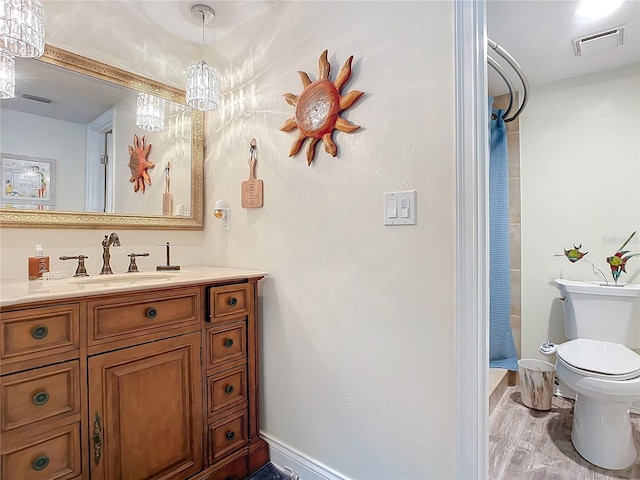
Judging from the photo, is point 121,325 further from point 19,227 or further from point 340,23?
point 340,23

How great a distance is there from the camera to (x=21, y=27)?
1.15 m

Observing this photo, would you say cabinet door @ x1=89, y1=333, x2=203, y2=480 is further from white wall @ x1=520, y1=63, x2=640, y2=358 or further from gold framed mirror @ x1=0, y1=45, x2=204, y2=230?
white wall @ x1=520, y1=63, x2=640, y2=358

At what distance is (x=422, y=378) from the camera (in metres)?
1.18

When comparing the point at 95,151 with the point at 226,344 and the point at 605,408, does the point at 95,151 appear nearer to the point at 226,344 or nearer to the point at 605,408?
the point at 226,344

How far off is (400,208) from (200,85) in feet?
3.80

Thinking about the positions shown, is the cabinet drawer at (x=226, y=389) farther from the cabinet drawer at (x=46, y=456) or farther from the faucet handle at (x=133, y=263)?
the faucet handle at (x=133, y=263)

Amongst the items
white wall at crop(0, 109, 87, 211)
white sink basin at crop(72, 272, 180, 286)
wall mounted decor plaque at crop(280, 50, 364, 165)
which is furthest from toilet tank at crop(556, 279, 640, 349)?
white wall at crop(0, 109, 87, 211)

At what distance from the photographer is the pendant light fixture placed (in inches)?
64.6

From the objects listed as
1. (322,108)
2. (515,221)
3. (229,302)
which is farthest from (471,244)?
(515,221)

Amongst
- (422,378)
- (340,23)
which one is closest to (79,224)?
(340,23)

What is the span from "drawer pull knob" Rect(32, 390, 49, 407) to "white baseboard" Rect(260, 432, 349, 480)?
98cm

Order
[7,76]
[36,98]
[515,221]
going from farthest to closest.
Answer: [515,221], [36,98], [7,76]

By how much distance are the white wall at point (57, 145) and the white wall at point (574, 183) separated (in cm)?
278

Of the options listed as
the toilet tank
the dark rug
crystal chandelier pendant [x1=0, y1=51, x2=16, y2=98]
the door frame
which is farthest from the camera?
the toilet tank
